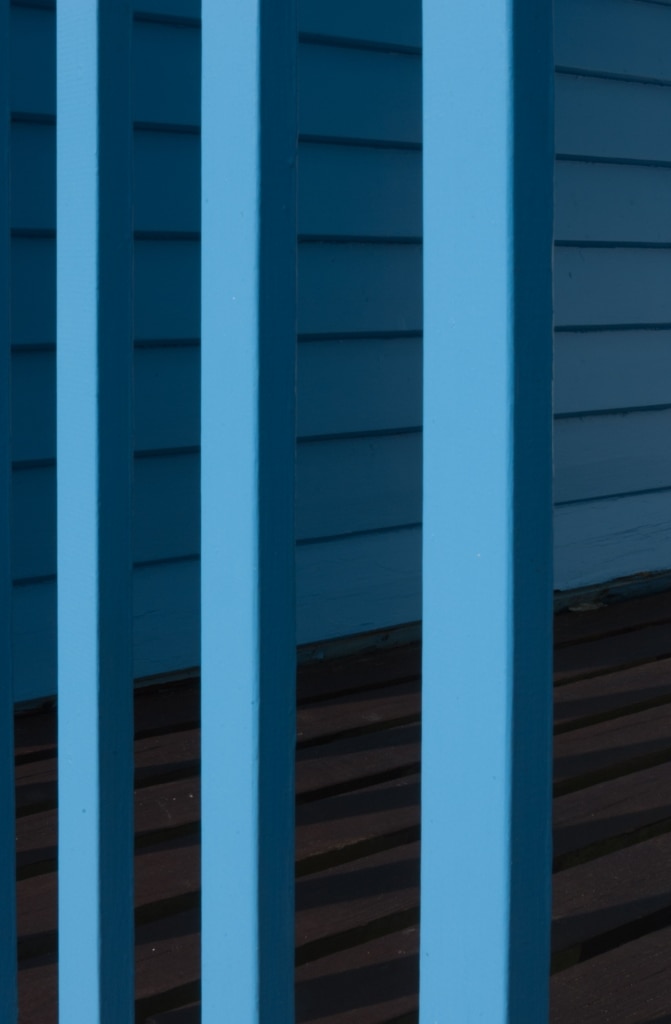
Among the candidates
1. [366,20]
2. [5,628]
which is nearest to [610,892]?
[5,628]

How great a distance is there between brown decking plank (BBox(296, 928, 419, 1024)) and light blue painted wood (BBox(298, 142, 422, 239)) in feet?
5.68

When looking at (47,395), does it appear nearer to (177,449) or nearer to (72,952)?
(177,449)

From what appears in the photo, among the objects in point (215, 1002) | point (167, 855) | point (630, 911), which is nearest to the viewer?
point (215, 1002)

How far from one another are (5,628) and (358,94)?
7.00 feet

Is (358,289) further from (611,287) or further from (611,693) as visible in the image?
(611,693)

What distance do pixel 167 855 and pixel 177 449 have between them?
1100 mm

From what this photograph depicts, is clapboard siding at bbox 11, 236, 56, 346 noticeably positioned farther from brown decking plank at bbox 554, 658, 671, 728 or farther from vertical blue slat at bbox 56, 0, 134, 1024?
vertical blue slat at bbox 56, 0, 134, 1024

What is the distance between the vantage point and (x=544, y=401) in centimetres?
59

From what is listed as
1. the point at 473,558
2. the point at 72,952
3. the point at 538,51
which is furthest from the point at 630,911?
the point at 538,51

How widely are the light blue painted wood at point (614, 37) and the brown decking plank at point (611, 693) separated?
159 cm

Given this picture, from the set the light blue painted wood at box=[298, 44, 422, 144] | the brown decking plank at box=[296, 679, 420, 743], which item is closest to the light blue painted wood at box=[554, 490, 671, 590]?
the brown decking plank at box=[296, 679, 420, 743]

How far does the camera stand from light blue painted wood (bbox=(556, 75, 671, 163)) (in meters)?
3.24

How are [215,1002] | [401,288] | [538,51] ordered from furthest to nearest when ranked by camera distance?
1. [401,288]
2. [215,1002]
3. [538,51]

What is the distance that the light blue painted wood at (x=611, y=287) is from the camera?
10.8ft
